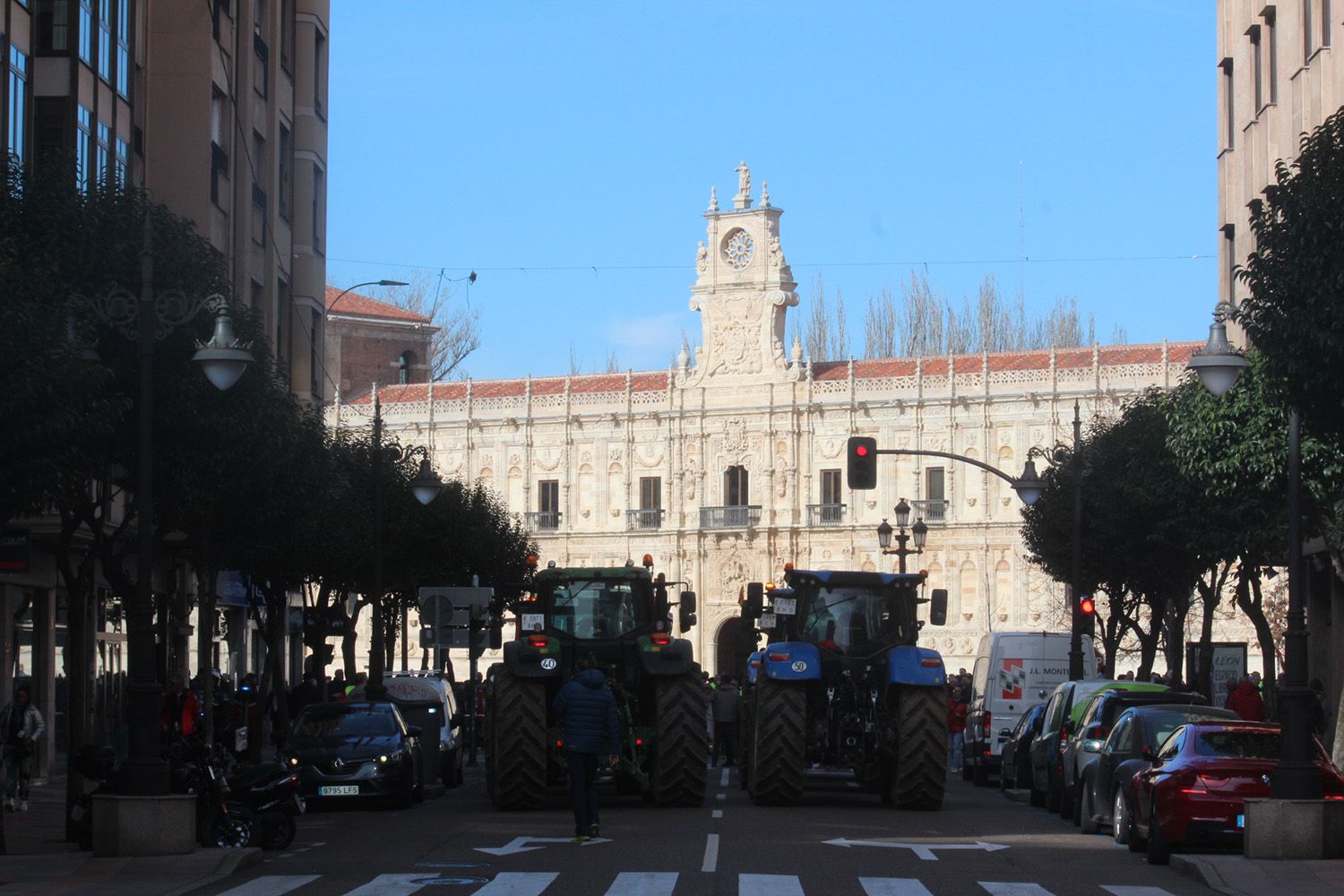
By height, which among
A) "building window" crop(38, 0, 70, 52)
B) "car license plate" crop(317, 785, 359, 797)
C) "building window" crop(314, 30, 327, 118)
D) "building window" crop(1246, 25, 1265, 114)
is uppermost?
"building window" crop(314, 30, 327, 118)

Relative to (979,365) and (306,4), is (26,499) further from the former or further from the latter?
(979,365)

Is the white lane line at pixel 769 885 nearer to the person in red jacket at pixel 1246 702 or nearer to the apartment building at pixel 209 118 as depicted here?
the apartment building at pixel 209 118

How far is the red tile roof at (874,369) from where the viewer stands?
242ft

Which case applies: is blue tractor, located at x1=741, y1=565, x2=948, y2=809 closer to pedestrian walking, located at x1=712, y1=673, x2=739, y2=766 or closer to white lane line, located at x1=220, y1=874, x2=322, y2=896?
white lane line, located at x1=220, y1=874, x2=322, y2=896

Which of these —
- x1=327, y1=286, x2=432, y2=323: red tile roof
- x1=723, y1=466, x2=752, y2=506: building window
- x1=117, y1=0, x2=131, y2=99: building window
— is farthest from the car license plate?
x1=327, y1=286, x2=432, y2=323: red tile roof

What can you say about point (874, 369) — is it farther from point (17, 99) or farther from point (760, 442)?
point (17, 99)

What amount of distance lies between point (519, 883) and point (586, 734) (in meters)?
4.18

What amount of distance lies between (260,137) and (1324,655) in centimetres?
2190

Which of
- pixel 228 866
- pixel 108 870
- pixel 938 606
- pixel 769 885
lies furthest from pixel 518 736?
pixel 769 885

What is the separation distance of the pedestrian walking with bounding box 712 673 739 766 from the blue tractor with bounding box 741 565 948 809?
424 inches

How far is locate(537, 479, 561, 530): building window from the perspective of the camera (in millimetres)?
83000

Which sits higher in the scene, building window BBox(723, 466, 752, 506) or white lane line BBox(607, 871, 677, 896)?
building window BBox(723, 466, 752, 506)

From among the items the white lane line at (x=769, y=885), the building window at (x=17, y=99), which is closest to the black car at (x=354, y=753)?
the building window at (x=17, y=99)

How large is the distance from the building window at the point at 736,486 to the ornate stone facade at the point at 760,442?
5 cm
